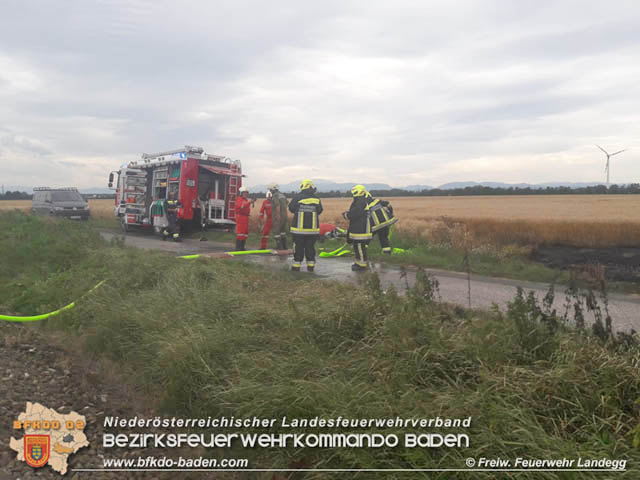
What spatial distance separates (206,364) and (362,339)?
1326 millimetres

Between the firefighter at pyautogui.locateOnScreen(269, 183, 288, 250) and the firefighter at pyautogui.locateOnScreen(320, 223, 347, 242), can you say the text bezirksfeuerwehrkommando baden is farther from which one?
the firefighter at pyautogui.locateOnScreen(320, 223, 347, 242)

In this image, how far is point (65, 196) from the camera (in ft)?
74.8

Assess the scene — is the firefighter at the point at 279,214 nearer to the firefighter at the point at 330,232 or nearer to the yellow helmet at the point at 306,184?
the firefighter at the point at 330,232

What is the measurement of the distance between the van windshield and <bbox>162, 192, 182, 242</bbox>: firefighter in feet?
33.3

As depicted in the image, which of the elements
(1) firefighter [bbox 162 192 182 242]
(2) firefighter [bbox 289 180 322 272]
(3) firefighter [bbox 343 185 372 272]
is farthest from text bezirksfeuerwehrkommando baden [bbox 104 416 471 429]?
(1) firefighter [bbox 162 192 182 242]

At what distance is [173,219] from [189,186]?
117cm

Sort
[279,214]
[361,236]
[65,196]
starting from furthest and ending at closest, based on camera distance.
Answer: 1. [65,196]
2. [279,214]
3. [361,236]

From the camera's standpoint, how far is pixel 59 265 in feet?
29.6

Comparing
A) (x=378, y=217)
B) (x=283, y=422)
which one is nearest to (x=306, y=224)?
(x=378, y=217)

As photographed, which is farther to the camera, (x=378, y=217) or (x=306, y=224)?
(x=378, y=217)

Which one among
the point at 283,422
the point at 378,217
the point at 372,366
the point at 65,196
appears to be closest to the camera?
the point at 283,422

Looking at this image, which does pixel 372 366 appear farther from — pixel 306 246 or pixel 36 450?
pixel 306 246

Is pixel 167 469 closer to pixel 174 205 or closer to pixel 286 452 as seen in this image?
pixel 286 452

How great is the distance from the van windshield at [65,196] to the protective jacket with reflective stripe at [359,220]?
60.3 ft
